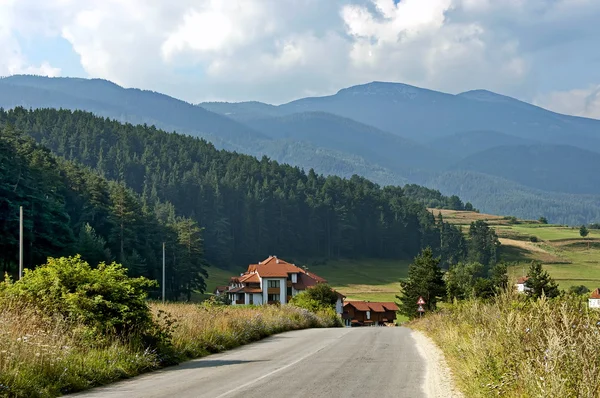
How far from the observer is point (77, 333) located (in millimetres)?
16469

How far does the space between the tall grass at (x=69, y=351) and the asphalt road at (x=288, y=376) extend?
46cm

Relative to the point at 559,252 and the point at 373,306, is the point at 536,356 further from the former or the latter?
the point at 559,252

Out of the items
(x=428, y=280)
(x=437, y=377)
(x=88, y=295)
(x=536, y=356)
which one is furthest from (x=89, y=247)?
(x=536, y=356)

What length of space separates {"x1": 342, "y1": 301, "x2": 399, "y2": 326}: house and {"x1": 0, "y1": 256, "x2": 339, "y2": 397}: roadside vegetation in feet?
280

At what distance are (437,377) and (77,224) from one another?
8042 cm

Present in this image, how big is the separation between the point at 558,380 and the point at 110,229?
306 feet

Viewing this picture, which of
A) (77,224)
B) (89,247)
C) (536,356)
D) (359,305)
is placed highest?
(77,224)

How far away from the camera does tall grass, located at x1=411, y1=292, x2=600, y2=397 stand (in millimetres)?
8805

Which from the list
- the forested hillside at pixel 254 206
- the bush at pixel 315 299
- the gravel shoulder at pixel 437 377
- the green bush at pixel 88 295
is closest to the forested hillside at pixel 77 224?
the bush at pixel 315 299

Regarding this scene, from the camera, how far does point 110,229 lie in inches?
3841

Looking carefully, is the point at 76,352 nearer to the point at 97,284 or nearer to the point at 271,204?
the point at 97,284

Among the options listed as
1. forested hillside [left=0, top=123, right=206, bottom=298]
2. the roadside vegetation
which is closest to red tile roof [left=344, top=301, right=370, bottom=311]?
forested hillside [left=0, top=123, right=206, bottom=298]

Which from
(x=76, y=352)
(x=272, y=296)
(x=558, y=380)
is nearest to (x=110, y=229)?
(x=272, y=296)

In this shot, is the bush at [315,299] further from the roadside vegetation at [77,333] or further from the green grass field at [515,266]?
the roadside vegetation at [77,333]
